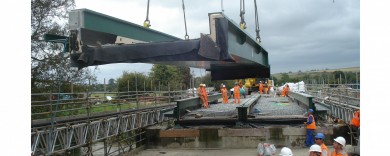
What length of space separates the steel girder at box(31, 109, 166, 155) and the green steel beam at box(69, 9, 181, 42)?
7.48 feet

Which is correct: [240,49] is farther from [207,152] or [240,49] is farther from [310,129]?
[207,152]

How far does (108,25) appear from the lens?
24.1 ft

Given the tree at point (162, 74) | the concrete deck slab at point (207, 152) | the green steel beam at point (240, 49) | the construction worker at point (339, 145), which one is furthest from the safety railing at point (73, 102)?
the tree at point (162, 74)

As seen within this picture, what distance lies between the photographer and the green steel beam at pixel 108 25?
6492 mm

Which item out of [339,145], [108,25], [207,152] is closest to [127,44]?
[108,25]

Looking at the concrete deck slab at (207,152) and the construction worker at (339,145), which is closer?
the construction worker at (339,145)

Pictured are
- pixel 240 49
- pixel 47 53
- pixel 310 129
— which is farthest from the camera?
pixel 47 53

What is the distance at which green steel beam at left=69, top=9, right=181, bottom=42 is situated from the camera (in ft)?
21.3

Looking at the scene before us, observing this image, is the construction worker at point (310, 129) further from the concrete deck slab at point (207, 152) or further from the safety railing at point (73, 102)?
the safety railing at point (73, 102)

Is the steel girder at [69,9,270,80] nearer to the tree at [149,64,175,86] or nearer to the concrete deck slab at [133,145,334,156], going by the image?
the concrete deck slab at [133,145,334,156]

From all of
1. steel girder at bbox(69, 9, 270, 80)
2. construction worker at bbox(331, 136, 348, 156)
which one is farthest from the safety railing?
construction worker at bbox(331, 136, 348, 156)

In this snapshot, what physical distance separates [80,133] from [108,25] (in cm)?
293

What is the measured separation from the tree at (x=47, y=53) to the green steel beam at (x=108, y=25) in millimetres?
9992

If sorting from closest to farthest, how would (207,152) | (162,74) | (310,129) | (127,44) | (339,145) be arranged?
(339,145), (127,44), (310,129), (207,152), (162,74)
